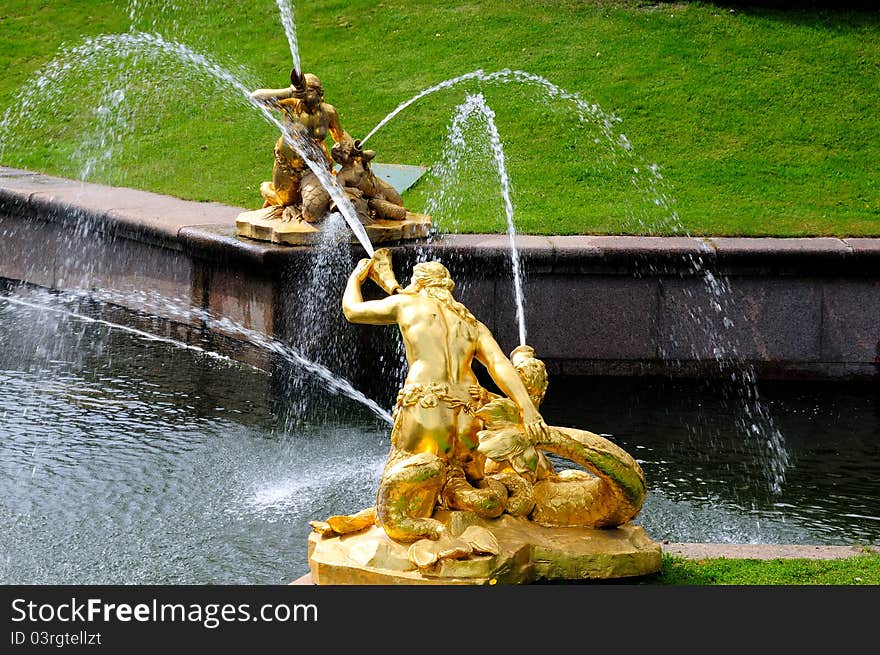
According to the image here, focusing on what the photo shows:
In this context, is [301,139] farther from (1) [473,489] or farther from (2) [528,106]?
(2) [528,106]

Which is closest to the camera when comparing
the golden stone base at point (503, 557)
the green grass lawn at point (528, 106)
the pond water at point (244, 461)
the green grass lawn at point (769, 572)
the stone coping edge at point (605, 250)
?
the golden stone base at point (503, 557)

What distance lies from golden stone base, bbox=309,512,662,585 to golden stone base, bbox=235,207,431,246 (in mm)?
4022

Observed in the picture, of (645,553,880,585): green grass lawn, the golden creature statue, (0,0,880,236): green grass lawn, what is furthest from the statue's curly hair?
(0,0,880,236): green grass lawn

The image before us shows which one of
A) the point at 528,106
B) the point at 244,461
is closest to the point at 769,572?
the point at 244,461

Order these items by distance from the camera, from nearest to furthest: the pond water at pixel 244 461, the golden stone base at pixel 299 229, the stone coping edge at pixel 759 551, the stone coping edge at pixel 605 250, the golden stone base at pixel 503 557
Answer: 1. the golden stone base at pixel 503 557
2. the stone coping edge at pixel 759 551
3. the pond water at pixel 244 461
4. the golden stone base at pixel 299 229
5. the stone coping edge at pixel 605 250

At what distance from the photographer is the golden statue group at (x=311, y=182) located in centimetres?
865

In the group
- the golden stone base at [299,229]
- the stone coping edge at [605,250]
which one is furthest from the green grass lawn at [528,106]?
the golden stone base at [299,229]

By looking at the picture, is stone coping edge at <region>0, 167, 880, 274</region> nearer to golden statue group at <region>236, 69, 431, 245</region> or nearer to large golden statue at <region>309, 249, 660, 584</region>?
golden statue group at <region>236, 69, 431, 245</region>

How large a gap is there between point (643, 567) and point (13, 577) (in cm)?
260

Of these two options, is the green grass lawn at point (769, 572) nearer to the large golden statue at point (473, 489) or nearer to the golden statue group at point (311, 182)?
the large golden statue at point (473, 489)

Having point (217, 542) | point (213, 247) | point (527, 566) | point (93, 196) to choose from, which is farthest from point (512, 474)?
point (93, 196)

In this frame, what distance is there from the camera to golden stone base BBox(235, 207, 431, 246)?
881 centimetres

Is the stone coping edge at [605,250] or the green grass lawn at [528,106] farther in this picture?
the green grass lawn at [528,106]

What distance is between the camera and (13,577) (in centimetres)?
562
